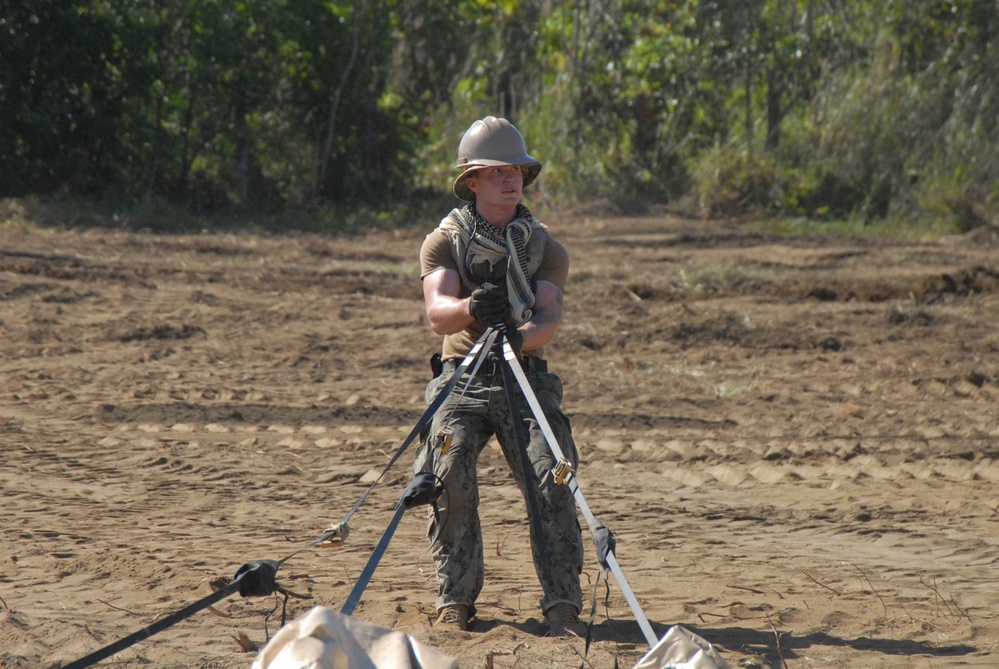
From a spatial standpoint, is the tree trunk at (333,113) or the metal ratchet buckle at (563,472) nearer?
the metal ratchet buckle at (563,472)

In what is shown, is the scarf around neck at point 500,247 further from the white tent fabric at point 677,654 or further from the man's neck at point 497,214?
the white tent fabric at point 677,654

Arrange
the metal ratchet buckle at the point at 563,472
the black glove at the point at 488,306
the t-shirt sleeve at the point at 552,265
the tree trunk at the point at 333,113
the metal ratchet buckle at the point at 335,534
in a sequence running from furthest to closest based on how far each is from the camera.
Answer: the tree trunk at the point at 333,113, the t-shirt sleeve at the point at 552,265, the black glove at the point at 488,306, the metal ratchet buckle at the point at 563,472, the metal ratchet buckle at the point at 335,534

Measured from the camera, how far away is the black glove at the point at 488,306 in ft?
12.1

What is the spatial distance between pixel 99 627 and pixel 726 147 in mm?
15323

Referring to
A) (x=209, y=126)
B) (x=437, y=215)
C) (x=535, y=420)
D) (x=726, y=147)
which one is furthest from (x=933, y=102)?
(x=535, y=420)

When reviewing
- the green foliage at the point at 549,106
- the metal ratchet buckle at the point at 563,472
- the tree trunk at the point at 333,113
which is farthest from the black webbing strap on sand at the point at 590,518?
the tree trunk at the point at 333,113

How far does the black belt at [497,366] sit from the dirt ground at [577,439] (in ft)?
3.00

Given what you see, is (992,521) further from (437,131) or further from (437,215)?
(437,131)

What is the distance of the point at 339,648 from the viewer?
101 inches

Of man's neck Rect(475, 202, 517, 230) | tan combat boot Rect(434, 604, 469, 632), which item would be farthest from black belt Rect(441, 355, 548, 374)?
tan combat boot Rect(434, 604, 469, 632)

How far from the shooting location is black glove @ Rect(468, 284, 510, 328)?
3682mm

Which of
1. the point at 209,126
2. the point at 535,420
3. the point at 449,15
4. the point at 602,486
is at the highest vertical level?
the point at 449,15

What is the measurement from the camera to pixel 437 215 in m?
17.3

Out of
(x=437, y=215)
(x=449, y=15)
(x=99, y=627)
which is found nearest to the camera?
(x=99, y=627)
